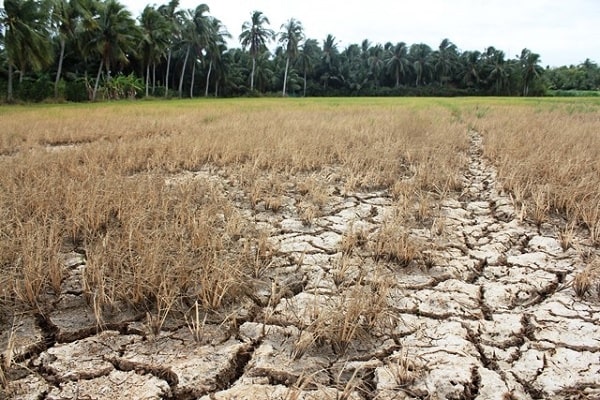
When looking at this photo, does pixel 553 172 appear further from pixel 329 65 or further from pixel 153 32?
pixel 329 65

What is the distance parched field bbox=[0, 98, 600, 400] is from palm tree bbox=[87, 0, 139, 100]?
32.5 m

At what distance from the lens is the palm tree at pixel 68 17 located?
3008 centimetres

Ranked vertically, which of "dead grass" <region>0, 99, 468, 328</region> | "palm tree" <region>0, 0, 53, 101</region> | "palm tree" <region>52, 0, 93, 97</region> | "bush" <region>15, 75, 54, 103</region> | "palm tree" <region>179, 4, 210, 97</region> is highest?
"palm tree" <region>179, 4, 210, 97</region>

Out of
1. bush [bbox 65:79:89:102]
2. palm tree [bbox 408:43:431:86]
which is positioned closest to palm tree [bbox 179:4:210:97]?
bush [bbox 65:79:89:102]

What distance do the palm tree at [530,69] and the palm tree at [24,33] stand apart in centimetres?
6258

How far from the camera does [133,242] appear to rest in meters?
3.08

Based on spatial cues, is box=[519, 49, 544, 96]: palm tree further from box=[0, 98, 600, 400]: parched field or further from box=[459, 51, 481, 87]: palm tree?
box=[0, 98, 600, 400]: parched field

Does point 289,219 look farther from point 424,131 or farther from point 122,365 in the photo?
point 424,131

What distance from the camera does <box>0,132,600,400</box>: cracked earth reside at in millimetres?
2006

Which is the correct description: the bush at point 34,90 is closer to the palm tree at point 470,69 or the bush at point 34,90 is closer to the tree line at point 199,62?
the tree line at point 199,62

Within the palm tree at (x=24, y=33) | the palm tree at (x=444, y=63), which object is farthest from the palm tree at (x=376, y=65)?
the palm tree at (x=24, y=33)

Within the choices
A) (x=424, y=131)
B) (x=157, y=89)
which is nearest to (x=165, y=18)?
(x=157, y=89)

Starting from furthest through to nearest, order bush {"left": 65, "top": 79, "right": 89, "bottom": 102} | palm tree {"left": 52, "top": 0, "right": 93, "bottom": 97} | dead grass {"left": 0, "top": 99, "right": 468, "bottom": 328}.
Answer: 1. bush {"left": 65, "top": 79, "right": 89, "bottom": 102}
2. palm tree {"left": 52, "top": 0, "right": 93, "bottom": 97}
3. dead grass {"left": 0, "top": 99, "right": 468, "bottom": 328}

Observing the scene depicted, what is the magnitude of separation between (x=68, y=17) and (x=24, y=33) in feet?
17.4
